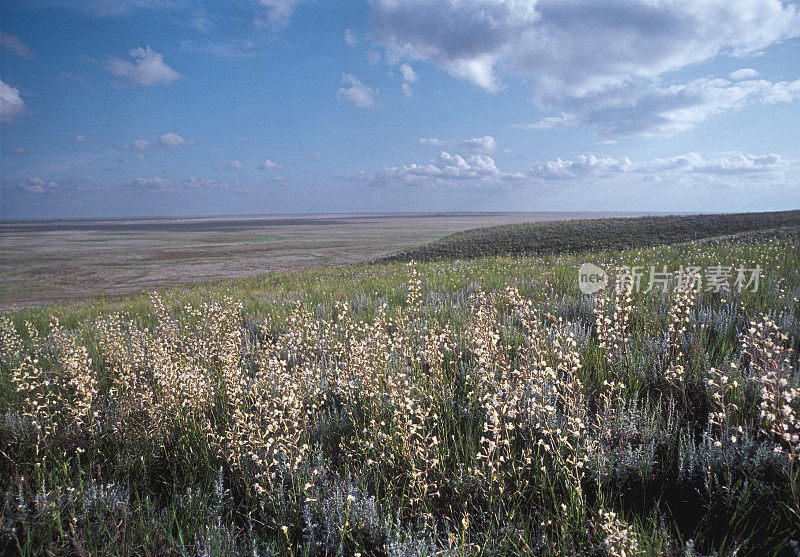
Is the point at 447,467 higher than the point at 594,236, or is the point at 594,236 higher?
the point at 594,236

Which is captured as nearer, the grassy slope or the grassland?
the grassland

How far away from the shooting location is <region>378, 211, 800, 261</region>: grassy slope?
80.3 feet

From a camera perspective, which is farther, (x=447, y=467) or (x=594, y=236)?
(x=594, y=236)

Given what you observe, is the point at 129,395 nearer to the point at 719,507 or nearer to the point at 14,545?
the point at 14,545

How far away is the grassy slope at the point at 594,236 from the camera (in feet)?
80.3

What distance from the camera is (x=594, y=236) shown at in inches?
1072

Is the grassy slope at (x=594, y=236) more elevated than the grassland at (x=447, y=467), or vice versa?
the grassy slope at (x=594, y=236)

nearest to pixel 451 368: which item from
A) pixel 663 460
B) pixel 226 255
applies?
pixel 663 460

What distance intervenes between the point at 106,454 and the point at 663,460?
396 centimetres

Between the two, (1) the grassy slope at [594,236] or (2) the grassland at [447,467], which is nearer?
(2) the grassland at [447,467]

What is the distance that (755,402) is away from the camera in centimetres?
269

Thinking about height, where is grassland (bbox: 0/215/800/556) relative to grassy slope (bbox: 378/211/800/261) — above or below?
below

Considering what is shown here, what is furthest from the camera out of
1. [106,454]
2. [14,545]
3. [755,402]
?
[106,454]

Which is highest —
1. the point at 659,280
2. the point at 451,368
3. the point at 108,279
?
the point at 659,280
